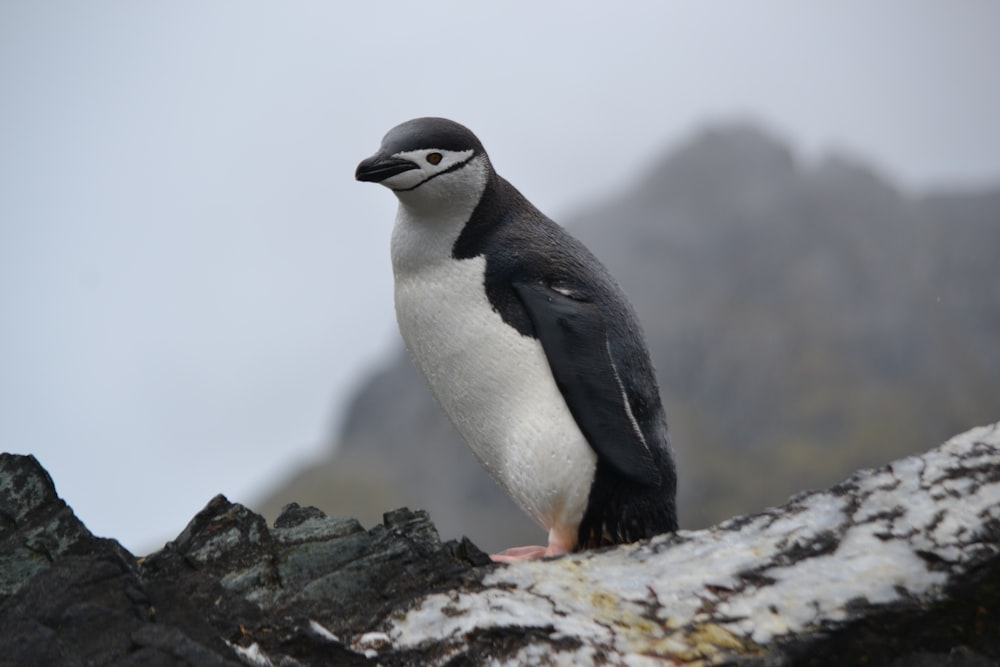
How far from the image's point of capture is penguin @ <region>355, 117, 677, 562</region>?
489cm

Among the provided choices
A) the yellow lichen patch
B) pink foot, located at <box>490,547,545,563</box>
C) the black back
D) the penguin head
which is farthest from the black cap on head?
the yellow lichen patch

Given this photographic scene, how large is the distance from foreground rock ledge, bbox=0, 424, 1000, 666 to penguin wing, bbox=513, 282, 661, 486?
0.42 meters

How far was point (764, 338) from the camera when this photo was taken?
49656 mm

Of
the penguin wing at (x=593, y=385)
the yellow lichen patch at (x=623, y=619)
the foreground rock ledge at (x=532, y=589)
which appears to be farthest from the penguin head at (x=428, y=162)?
the yellow lichen patch at (x=623, y=619)

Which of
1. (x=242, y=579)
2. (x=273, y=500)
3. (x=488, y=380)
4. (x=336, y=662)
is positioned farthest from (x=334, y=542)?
(x=273, y=500)

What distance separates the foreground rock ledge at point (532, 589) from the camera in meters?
3.75

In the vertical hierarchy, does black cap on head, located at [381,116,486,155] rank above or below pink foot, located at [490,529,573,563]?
above

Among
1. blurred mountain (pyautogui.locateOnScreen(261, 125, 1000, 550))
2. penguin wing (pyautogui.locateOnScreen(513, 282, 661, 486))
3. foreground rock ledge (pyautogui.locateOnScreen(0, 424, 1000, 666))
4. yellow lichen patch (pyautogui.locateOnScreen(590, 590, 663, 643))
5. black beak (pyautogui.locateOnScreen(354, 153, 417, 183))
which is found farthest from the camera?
blurred mountain (pyautogui.locateOnScreen(261, 125, 1000, 550))

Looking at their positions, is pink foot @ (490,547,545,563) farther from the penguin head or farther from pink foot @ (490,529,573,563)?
the penguin head

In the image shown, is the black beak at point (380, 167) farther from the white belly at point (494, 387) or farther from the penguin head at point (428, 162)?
the white belly at point (494, 387)

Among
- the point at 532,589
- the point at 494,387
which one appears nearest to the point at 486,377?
the point at 494,387

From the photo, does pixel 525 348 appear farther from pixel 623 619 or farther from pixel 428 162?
pixel 623 619

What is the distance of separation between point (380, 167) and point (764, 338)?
45908 millimetres

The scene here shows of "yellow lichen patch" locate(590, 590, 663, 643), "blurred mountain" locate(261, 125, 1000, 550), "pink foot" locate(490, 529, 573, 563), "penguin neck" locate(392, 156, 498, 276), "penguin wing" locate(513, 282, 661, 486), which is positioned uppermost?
"penguin neck" locate(392, 156, 498, 276)
